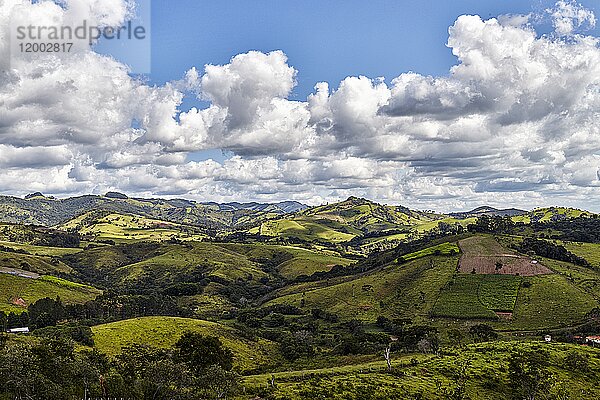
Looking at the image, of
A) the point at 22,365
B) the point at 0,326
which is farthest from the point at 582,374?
the point at 0,326

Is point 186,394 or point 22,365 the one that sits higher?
point 22,365

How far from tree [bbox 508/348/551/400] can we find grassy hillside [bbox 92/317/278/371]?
65680 mm

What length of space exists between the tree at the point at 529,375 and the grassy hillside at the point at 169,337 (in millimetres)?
65680

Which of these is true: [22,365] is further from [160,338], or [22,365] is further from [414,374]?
[160,338]

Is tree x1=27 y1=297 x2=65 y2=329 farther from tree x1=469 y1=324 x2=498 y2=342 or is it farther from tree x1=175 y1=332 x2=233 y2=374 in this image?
tree x1=469 y1=324 x2=498 y2=342

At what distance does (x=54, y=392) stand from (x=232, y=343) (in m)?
95.3

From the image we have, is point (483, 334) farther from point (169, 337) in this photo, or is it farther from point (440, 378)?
point (169, 337)

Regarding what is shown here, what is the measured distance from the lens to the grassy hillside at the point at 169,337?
137 meters

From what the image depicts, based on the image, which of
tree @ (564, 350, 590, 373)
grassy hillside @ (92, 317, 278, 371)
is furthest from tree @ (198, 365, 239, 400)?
tree @ (564, 350, 590, 373)

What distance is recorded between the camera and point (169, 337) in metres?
150

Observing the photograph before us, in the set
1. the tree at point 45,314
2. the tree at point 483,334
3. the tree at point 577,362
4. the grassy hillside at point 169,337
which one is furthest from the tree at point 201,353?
the tree at point 45,314

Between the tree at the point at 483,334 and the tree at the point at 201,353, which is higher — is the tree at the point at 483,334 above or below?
below

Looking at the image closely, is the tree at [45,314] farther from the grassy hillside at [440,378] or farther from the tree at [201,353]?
the grassy hillside at [440,378]

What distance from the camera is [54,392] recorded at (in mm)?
64688
